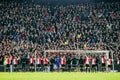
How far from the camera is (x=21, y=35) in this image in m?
52.0

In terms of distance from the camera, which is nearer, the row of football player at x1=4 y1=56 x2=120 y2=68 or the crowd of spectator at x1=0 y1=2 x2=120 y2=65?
the row of football player at x1=4 y1=56 x2=120 y2=68

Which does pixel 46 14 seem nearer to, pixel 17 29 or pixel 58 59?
pixel 17 29

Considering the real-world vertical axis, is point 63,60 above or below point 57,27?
below

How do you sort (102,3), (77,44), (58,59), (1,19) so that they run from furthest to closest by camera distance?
1. (102,3)
2. (1,19)
3. (77,44)
4. (58,59)

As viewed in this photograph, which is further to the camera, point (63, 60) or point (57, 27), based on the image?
point (57, 27)

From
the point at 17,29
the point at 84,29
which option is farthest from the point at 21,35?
the point at 84,29

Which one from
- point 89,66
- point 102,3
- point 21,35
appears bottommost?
point 89,66

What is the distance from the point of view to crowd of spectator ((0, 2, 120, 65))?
49.1 metres

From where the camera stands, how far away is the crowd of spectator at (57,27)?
49125 mm

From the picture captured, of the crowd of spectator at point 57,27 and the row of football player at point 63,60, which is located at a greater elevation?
the crowd of spectator at point 57,27

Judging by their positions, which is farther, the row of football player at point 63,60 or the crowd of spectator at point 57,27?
the crowd of spectator at point 57,27

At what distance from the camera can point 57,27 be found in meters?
54.4

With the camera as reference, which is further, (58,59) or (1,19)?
(1,19)

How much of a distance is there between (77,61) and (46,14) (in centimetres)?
1590
